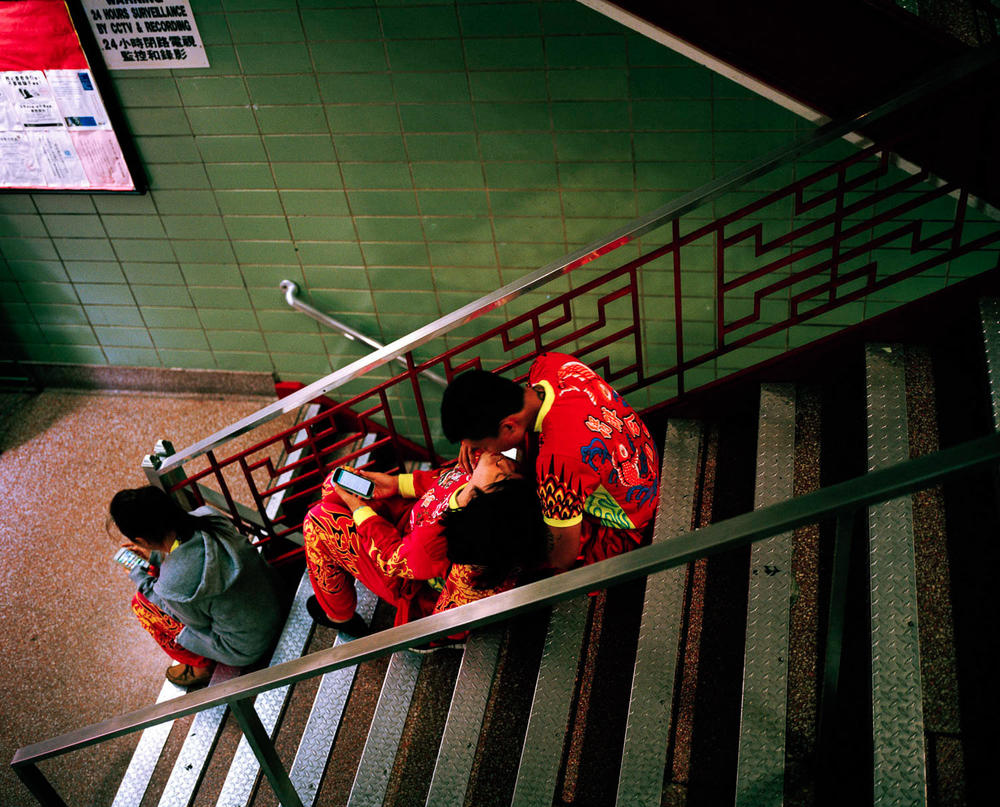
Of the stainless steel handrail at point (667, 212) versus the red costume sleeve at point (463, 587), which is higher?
the stainless steel handrail at point (667, 212)

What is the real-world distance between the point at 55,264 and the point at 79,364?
0.78m

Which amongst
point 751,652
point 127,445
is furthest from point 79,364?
point 751,652

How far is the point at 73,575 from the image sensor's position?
458 cm

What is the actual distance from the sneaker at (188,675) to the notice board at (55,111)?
2539 millimetres

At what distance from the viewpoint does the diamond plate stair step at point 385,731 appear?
2.87 m

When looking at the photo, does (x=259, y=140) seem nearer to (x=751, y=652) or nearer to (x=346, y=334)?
(x=346, y=334)

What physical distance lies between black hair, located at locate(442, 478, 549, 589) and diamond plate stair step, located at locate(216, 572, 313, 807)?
93cm

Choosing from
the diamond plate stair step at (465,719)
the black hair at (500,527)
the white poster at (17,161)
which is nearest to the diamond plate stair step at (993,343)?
the black hair at (500,527)

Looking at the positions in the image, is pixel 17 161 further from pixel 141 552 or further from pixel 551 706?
pixel 551 706

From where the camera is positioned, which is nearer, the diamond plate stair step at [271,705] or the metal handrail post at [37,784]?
the metal handrail post at [37,784]

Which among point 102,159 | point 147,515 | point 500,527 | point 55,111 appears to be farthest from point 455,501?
point 55,111

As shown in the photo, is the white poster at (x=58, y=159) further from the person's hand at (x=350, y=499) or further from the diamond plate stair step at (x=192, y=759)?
the diamond plate stair step at (x=192, y=759)

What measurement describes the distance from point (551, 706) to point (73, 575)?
10.3 ft

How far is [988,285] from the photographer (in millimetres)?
2832
